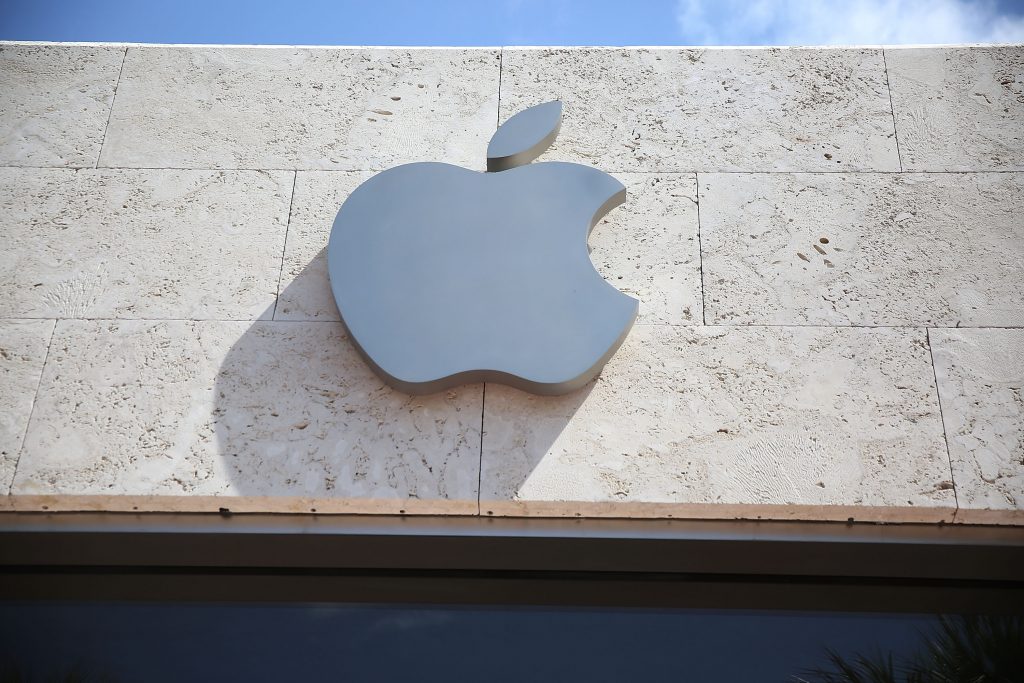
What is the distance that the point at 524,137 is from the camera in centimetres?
463

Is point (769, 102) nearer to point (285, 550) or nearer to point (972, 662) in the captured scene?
point (972, 662)

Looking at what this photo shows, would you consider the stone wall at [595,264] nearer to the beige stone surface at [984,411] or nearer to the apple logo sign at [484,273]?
the beige stone surface at [984,411]

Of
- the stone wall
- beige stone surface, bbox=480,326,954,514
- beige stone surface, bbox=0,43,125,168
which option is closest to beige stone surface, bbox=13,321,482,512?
the stone wall

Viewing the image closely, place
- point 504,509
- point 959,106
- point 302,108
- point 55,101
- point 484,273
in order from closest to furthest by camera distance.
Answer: point 504,509, point 484,273, point 959,106, point 302,108, point 55,101

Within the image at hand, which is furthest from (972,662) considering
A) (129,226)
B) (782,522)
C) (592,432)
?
(129,226)

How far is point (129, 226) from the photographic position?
15.5ft

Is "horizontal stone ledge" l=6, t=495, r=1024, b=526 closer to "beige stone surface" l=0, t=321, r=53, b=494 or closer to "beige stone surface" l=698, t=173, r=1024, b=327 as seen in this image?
"beige stone surface" l=0, t=321, r=53, b=494

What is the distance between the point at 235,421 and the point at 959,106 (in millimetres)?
3831

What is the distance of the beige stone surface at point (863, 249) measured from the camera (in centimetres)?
Result: 435

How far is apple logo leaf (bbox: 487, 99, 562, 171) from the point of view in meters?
4.57

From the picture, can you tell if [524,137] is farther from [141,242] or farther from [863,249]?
[141,242]

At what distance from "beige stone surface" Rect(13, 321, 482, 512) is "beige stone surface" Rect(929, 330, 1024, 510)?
6.45 ft

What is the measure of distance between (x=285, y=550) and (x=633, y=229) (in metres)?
2.11

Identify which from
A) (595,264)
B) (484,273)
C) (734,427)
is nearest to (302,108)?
(484,273)
